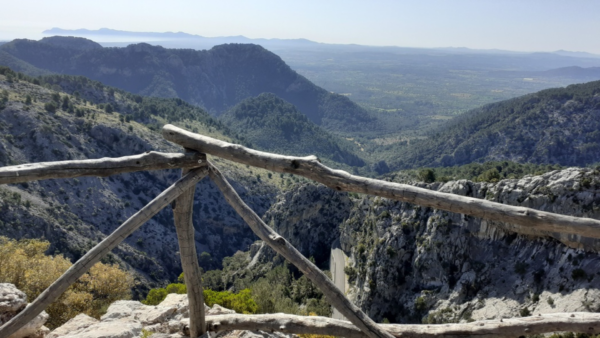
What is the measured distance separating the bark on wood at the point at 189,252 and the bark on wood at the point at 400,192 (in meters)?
0.90

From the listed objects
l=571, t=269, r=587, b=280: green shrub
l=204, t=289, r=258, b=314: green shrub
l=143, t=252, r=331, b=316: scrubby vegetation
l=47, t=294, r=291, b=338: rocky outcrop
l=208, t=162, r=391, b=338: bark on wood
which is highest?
l=208, t=162, r=391, b=338: bark on wood

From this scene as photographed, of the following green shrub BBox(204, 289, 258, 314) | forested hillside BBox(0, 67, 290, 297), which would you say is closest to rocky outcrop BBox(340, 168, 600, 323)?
green shrub BBox(204, 289, 258, 314)

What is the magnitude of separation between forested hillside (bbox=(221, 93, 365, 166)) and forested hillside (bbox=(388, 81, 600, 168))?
27448 mm

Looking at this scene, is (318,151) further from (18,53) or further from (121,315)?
(18,53)

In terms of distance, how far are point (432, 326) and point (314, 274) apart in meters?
2.38

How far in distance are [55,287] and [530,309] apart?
25681 millimetres

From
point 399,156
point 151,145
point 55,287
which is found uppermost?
point 55,287

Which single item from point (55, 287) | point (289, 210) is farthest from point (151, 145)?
point (55, 287)

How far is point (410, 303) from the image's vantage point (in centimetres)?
3144

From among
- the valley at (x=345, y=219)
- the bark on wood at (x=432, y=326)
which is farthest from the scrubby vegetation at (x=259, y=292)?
the bark on wood at (x=432, y=326)

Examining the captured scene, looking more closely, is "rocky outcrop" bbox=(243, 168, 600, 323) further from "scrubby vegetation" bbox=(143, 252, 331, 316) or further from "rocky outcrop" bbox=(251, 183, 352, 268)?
"rocky outcrop" bbox=(251, 183, 352, 268)

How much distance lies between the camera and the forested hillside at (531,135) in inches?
4109

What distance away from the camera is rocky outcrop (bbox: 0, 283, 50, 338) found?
8219 mm

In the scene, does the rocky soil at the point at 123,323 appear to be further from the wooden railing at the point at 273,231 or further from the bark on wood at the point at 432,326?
Answer: the wooden railing at the point at 273,231
